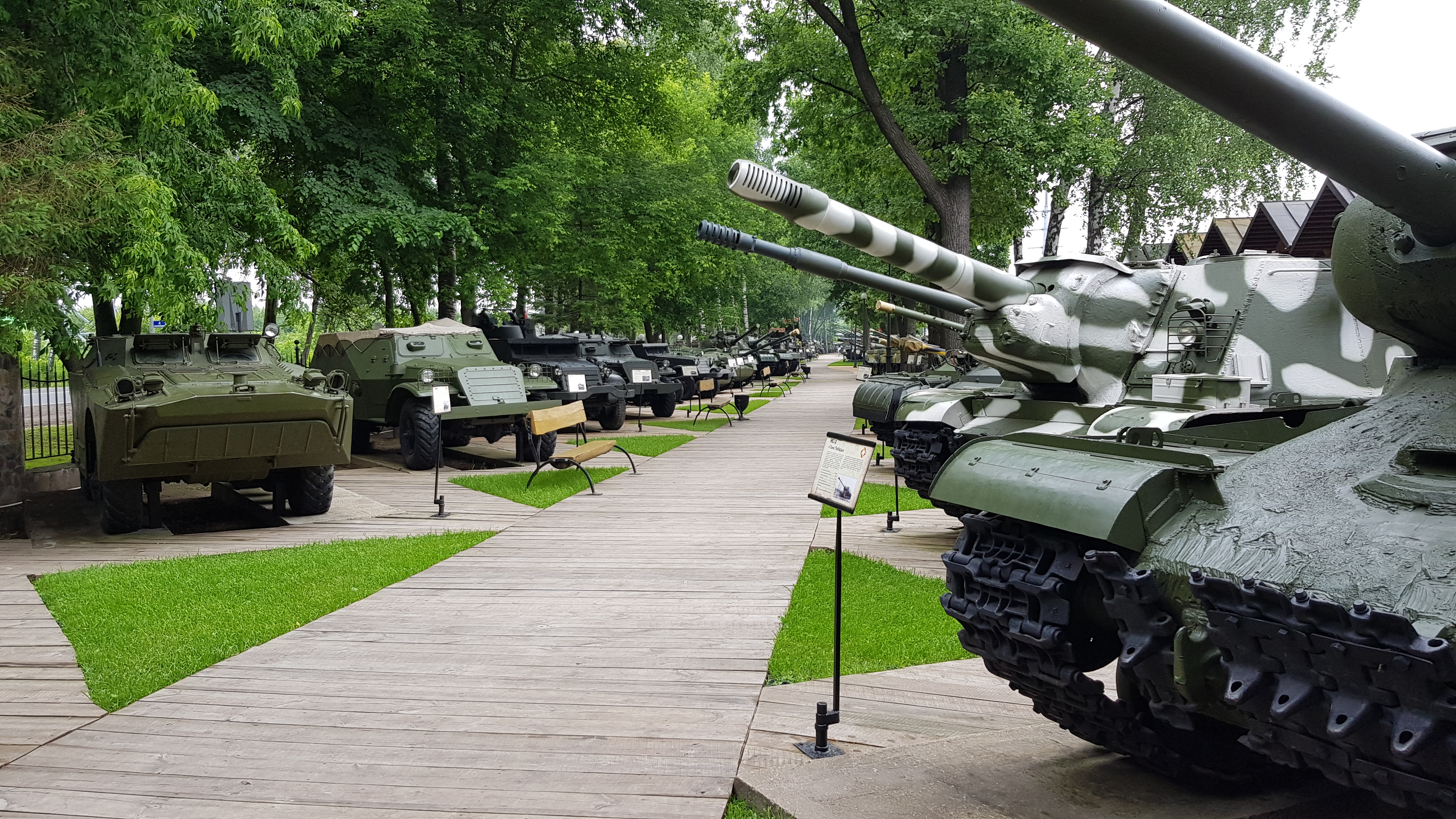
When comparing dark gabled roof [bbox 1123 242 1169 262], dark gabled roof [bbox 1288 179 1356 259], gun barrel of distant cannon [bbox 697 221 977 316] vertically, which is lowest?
gun barrel of distant cannon [bbox 697 221 977 316]

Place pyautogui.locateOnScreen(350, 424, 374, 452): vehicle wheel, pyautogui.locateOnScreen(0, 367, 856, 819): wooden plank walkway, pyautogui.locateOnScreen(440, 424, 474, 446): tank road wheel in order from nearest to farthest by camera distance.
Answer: pyautogui.locateOnScreen(0, 367, 856, 819): wooden plank walkway → pyautogui.locateOnScreen(440, 424, 474, 446): tank road wheel → pyautogui.locateOnScreen(350, 424, 374, 452): vehicle wheel

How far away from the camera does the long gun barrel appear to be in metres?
4.73

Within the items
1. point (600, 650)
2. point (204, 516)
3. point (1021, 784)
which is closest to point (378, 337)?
point (204, 516)

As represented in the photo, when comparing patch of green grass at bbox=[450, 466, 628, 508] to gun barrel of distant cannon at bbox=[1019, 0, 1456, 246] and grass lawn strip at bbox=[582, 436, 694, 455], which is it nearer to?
grass lawn strip at bbox=[582, 436, 694, 455]

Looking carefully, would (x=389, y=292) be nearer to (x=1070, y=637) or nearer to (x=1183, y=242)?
(x=1070, y=637)

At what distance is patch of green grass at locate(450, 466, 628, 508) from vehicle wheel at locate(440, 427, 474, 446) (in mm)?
1411

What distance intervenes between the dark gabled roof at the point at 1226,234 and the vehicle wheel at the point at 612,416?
53.1ft

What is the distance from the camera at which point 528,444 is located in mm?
16688

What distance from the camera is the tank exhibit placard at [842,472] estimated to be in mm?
4945

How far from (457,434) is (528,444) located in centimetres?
107

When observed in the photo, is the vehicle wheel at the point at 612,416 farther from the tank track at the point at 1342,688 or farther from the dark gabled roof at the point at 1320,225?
the tank track at the point at 1342,688

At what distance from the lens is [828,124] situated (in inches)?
906

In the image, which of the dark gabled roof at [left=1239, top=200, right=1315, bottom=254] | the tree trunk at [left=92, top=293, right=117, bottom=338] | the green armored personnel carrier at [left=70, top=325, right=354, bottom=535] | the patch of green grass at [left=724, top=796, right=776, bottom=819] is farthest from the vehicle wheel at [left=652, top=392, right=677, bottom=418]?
the patch of green grass at [left=724, top=796, right=776, bottom=819]

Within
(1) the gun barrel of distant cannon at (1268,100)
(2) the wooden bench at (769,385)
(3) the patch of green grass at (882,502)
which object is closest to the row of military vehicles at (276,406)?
(3) the patch of green grass at (882,502)
